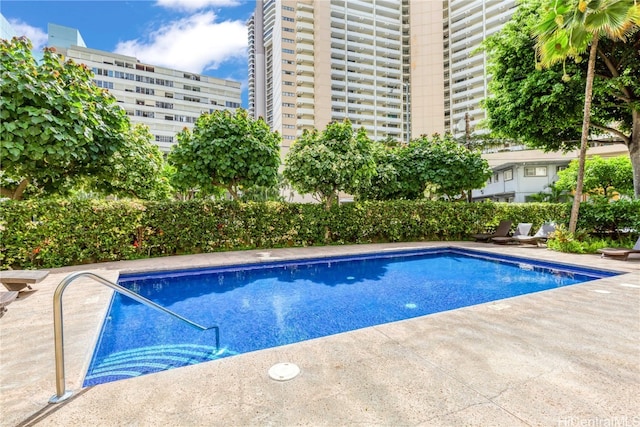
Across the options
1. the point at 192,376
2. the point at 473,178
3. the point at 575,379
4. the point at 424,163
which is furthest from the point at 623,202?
the point at 192,376

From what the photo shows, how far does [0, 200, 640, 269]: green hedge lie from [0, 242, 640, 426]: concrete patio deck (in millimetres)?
5330

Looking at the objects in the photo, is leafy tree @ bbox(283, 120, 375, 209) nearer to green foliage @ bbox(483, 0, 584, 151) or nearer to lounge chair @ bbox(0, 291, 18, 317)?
green foliage @ bbox(483, 0, 584, 151)

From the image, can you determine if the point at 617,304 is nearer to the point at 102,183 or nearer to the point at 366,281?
the point at 366,281

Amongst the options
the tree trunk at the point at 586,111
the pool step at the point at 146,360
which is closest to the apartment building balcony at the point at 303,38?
the tree trunk at the point at 586,111

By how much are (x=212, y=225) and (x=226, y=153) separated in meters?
2.67

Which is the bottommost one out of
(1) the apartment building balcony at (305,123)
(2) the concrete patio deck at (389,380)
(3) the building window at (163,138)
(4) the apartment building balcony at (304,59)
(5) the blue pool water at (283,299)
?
(5) the blue pool water at (283,299)

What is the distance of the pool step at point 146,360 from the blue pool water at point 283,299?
0.01 m

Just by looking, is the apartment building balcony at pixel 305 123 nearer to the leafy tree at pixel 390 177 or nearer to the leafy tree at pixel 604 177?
the leafy tree at pixel 604 177

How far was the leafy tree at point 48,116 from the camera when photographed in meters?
6.75

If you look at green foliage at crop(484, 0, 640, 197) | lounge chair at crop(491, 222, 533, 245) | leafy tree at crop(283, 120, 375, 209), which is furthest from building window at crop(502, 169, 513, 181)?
leafy tree at crop(283, 120, 375, 209)

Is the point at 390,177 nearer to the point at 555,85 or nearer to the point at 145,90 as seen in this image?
the point at 555,85

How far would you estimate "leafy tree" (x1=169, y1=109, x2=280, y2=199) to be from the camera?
35.1 feet

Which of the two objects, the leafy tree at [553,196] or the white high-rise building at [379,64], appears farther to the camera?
the white high-rise building at [379,64]

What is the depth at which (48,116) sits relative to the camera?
6812mm
